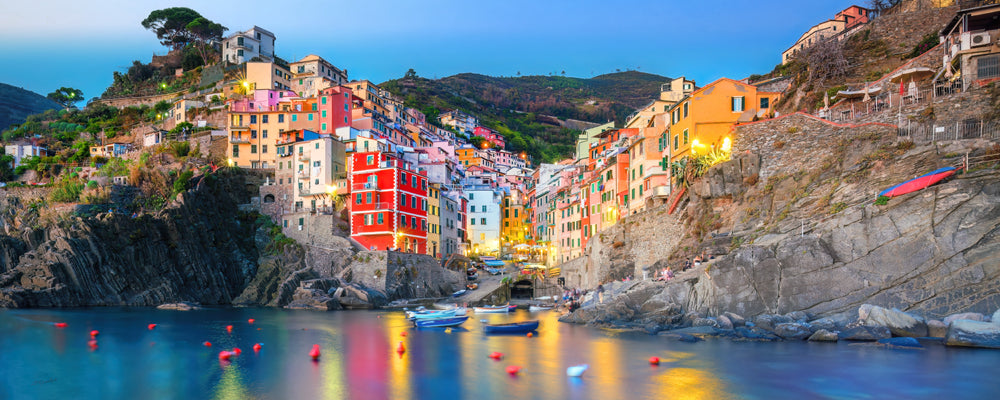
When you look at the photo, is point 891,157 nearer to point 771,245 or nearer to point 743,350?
point 771,245

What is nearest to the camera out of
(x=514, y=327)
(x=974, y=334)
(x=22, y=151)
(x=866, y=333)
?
(x=974, y=334)

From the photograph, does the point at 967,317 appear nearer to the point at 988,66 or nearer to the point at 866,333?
the point at 866,333

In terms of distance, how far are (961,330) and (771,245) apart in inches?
323

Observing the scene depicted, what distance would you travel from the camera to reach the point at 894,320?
2550 cm

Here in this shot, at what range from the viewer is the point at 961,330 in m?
23.6

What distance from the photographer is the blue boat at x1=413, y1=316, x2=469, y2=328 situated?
134ft

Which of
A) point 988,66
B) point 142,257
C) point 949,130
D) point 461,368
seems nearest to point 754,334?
point 461,368

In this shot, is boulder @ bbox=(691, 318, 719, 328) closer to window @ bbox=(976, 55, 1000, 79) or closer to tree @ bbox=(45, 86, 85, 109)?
window @ bbox=(976, 55, 1000, 79)

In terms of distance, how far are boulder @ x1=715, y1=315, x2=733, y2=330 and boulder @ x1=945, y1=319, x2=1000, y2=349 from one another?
8556 mm

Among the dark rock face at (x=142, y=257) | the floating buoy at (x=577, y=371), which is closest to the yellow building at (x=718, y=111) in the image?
the floating buoy at (x=577, y=371)

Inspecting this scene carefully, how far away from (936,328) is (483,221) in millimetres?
63212

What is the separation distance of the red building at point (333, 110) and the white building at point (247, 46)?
2796 centimetres

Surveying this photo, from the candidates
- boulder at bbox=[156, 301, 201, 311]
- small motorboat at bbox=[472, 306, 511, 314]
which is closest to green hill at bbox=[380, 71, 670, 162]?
boulder at bbox=[156, 301, 201, 311]

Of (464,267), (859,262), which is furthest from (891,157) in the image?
(464,267)
